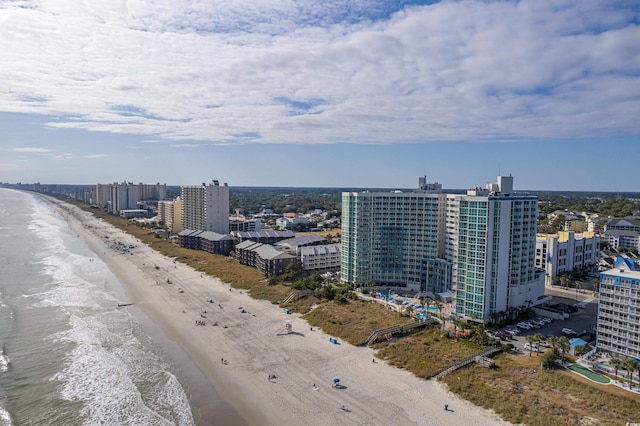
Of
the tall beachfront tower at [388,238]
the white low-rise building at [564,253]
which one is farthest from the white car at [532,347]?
the white low-rise building at [564,253]

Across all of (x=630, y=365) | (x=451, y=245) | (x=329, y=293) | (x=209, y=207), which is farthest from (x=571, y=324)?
(x=209, y=207)

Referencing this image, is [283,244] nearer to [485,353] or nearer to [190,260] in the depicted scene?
[190,260]

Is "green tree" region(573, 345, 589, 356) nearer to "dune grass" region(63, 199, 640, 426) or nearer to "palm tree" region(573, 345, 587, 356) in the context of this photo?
"palm tree" region(573, 345, 587, 356)

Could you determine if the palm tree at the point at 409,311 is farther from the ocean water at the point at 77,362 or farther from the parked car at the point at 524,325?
the ocean water at the point at 77,362

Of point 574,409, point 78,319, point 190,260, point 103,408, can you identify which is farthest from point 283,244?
point 574,409

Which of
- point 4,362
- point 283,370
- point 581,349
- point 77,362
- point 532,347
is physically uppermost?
point 581,349

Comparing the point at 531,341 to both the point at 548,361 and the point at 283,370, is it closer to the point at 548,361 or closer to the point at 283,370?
the point at 548,361
